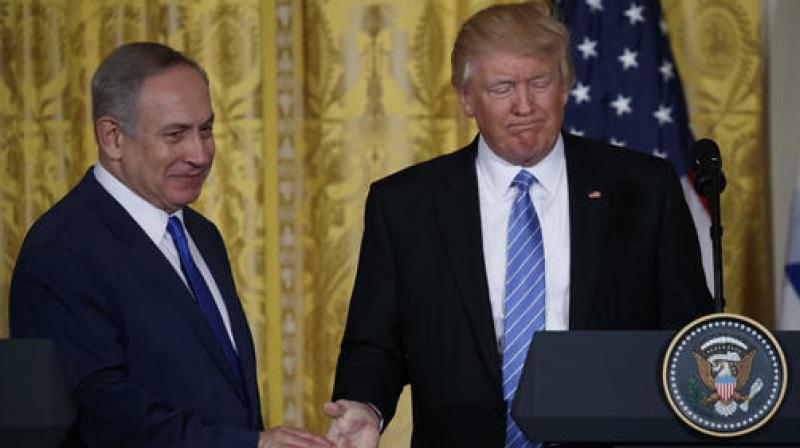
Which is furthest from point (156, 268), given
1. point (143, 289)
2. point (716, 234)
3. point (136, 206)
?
point (716, 234)

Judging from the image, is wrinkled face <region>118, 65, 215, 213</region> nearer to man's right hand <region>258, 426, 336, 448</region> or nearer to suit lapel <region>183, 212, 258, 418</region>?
suit lapel <region>183, 212, 258, 418</region>

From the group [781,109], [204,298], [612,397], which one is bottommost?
[612,397]

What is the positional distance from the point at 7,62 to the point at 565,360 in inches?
151

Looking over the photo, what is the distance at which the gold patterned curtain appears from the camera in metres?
5.21

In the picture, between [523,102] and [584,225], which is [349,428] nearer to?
[584,225]

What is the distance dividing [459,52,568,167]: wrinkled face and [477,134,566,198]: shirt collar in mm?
18

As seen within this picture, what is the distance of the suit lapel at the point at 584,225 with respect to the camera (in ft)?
9.64

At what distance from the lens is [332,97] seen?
17.1 ft

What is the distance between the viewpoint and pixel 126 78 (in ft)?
9.14

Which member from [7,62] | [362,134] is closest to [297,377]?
[362,134]

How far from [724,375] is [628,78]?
2946mm

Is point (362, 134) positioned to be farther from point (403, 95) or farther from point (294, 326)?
point (294, 326)

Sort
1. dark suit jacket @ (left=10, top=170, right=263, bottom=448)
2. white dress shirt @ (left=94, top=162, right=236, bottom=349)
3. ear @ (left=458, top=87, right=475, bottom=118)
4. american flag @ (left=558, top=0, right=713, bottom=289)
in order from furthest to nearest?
american flag @ (left=558, top=0, right=713, bottom=289)
ear @ (left=458, top=87, right=475, bottom=118)
white dress shirt @ (left=94, top=162, right=236, bottom=349)
dark suit jacket @ (left=10, top=170, right=263, bottom=448)

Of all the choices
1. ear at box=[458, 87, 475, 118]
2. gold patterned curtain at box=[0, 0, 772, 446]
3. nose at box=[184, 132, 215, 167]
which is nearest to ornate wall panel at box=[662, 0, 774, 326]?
gold patterned curtain at box=[0, 0, 772, 446]
